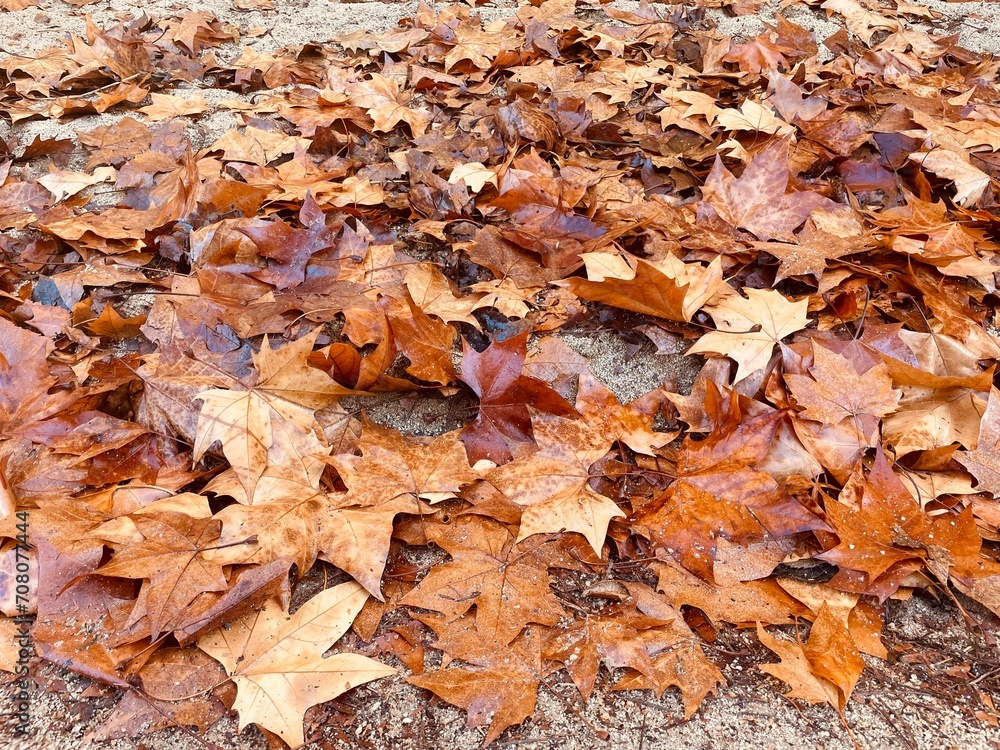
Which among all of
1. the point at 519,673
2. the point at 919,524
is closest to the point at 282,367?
the point at 519,673

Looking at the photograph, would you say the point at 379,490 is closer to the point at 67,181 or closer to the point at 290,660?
the point at 290,660

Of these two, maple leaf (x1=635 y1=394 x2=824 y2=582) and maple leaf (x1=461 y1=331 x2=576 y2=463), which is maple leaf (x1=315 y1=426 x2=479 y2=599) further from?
maple leaf (x1=635 y1=394 x2=824 y2=582)

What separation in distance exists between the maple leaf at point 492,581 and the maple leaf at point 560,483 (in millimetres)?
48

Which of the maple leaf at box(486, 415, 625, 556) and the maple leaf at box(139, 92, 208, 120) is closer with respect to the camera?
the maple leaf at box(486, 415, 625, 556)

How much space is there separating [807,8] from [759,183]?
5.17 ft

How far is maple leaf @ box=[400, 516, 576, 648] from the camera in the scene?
980mm

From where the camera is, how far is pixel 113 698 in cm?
90

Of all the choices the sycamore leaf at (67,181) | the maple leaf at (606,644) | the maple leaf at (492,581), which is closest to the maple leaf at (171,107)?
the sycamore leaf at (67,181)

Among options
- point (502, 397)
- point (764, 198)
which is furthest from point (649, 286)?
point (764, 198)

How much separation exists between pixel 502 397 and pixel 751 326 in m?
0.55

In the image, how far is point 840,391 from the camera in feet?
3.99

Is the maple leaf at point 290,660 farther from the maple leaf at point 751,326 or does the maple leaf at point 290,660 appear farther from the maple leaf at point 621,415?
the maple leaf at point 751,326

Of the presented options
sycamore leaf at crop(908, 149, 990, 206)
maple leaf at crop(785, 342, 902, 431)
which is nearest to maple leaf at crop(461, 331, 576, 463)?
maple leaf at crop(785, 342, 902, 431)

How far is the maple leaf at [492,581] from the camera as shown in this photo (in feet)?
3.22
